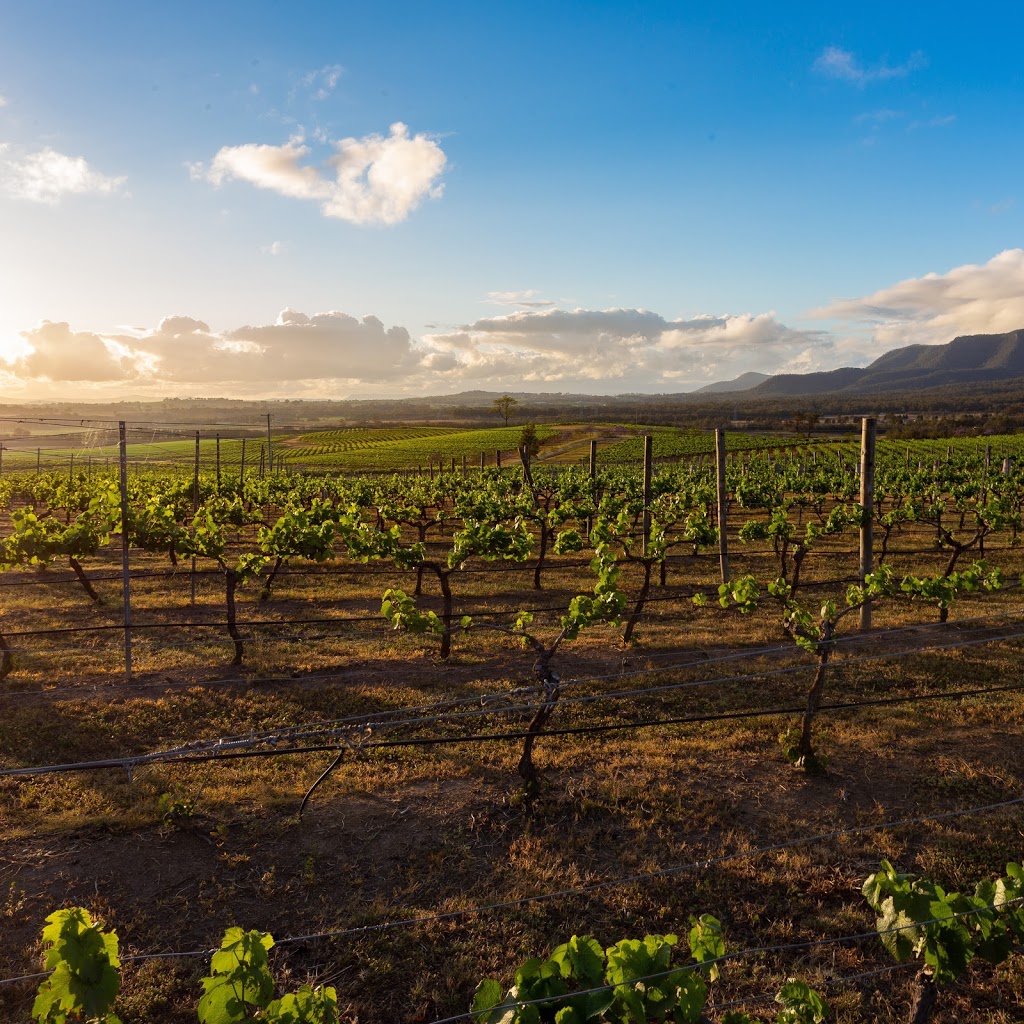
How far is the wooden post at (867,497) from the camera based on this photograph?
13203 millimetres

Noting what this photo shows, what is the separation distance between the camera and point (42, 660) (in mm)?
12641

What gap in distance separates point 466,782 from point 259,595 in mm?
11144

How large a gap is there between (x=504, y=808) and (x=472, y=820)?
454 mm

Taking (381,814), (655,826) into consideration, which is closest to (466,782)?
(381,814)

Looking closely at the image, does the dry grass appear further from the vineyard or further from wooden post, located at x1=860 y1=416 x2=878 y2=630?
wooden post, located at x1=860 y1=416 x2=878 y2=630

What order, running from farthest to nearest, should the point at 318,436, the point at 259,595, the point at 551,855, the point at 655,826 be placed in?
the point at 318,436
the point at 259,595
the point at 655,826
the point at 551,855

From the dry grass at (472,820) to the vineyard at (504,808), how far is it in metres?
0.04

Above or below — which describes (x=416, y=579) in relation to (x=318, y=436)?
below

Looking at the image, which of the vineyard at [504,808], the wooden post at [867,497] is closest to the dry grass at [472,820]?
the vineyard at [504,808]

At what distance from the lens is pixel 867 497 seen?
44.0ft

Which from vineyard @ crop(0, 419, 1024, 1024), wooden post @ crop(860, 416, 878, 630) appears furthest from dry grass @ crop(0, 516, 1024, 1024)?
wooden post @ crop(860, 416, 878, 630)

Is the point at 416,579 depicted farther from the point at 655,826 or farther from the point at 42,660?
the point at 655,826

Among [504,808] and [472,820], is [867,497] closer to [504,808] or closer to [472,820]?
[504,808]

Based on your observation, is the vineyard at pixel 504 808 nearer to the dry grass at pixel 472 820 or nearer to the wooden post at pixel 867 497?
the dry grass at pixel 472 820
